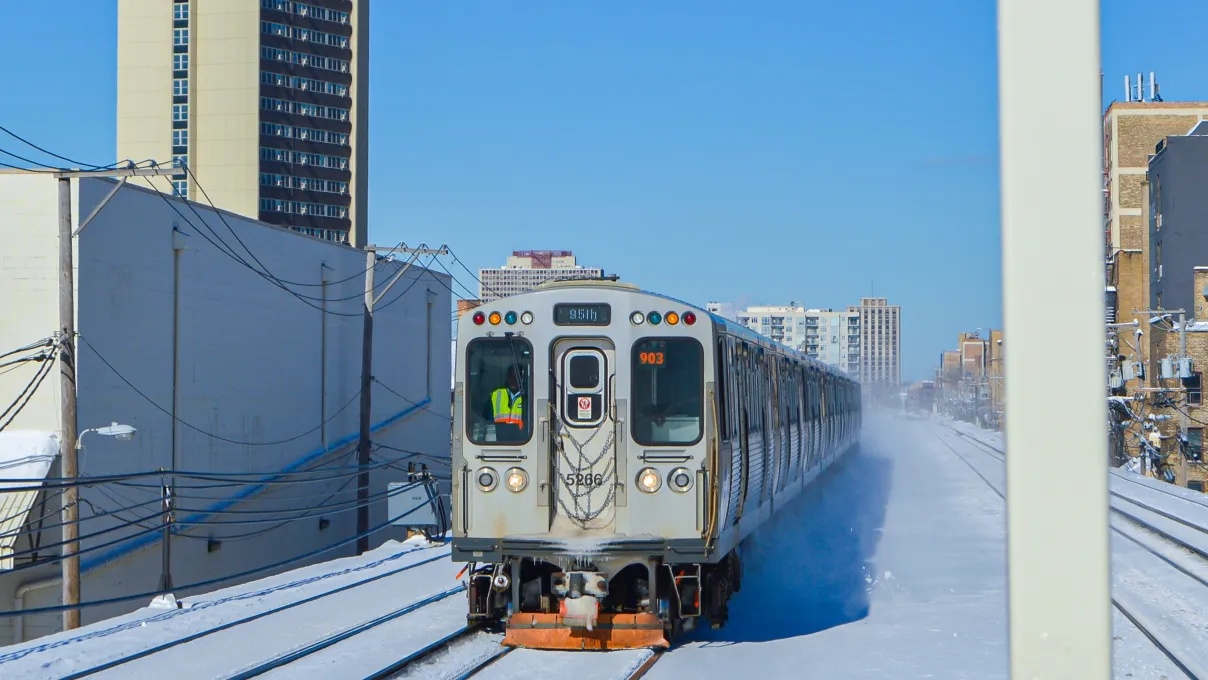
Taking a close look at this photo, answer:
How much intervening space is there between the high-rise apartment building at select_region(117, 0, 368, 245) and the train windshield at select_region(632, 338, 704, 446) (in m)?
76.8

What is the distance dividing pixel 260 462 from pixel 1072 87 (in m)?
30.2

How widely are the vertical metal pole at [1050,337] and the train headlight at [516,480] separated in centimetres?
854

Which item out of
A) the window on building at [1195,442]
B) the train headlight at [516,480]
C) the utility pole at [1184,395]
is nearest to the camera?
the train headlight at [516,480]

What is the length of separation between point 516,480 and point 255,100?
83.0 metres

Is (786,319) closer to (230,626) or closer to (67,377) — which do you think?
(67,377)

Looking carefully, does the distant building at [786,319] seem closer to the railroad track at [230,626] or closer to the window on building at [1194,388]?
the window on building at [1194,388]

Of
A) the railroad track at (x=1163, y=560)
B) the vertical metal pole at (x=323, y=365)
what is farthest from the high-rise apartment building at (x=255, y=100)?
the railroad track at (x=1163, y=560)

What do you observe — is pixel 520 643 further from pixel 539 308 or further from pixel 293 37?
pixel 293 37

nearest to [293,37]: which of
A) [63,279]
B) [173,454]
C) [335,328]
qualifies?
[335,328]

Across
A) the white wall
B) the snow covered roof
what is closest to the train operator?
the white wall

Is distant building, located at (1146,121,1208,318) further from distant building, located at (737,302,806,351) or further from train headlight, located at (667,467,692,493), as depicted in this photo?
distant building, located at (737,302,806,351)

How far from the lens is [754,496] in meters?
12.9

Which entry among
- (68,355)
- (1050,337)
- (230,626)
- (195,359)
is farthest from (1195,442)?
(1050,337)

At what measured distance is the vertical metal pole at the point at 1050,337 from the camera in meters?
1.78
